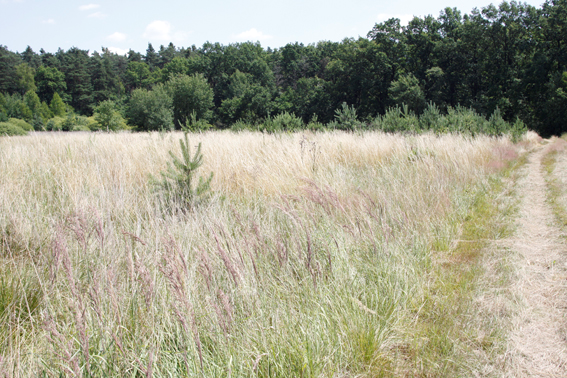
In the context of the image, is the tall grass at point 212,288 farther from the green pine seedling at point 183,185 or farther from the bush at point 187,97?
→ the bush at point 187,97

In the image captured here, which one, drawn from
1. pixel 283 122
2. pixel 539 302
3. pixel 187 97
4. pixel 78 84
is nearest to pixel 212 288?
pixel 539 302

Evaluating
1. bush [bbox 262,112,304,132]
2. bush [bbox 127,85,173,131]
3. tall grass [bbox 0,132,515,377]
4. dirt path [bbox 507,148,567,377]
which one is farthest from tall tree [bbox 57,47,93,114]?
dirt path [bbox 507,148,567,377]

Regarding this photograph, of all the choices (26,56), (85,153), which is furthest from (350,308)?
(26,56)

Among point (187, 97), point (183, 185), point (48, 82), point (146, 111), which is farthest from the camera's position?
point (48, 82)

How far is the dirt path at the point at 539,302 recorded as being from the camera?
85.0 inches

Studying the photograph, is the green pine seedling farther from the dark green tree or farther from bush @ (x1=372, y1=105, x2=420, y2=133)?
the dark green tree

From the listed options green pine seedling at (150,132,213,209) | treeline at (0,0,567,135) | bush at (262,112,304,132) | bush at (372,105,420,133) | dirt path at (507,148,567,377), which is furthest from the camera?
treeline at (0,0,567,135)

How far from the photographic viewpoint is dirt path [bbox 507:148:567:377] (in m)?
2.16

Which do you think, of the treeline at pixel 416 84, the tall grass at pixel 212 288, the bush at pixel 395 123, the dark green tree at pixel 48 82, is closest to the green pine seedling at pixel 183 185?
the tall grass at pixel 212 288

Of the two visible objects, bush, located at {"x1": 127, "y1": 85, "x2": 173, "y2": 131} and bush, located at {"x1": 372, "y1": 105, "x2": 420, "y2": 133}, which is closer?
bush, located at {"x1": 372, "y1": 105, "x2": 420, "y2": 133}

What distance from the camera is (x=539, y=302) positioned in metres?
2.87

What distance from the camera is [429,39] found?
48.3 m

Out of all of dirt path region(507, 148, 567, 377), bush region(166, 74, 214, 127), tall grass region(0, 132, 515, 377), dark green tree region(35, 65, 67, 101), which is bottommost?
dirt path region(507, 148, 567, 377)

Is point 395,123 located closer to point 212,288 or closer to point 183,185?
point 183,185
